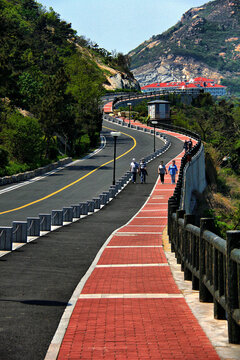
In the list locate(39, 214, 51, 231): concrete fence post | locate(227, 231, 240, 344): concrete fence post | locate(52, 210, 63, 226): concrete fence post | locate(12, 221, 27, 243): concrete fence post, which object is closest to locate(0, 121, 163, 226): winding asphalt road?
locate(52, 210, 63, 226): concrete fence post

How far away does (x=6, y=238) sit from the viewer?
14.6 meters

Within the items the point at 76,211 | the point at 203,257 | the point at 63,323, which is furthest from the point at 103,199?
the point at 63,323

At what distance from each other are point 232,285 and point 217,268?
114 centimetres

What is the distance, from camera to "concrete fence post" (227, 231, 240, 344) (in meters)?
5.70

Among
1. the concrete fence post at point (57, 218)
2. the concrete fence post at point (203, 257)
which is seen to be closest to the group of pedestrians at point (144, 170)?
the concrete fence post at point (57, 218)

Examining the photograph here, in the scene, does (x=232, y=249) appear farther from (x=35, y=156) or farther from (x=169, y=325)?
(x=35, y=156)

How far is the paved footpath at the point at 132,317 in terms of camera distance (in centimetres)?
607

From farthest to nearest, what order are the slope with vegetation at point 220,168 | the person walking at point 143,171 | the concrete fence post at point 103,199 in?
the slope with vegetation at point 220,168 → the person walking at point 143,171 → the concrete fence post at point 103,199

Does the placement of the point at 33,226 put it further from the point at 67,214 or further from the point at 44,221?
the point at 67,214

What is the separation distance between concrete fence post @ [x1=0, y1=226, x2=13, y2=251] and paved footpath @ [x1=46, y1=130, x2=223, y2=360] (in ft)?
8.51

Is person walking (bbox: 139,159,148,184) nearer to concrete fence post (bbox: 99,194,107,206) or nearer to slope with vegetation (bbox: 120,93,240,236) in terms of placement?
slope with vegetation (bbox: 120,93,240,236)

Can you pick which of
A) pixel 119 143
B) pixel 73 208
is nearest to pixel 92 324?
pixel 73 208

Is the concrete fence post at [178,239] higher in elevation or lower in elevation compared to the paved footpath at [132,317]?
higher

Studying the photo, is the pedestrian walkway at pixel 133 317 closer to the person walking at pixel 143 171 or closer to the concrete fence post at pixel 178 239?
the concrete fence post at pixel 178 239
